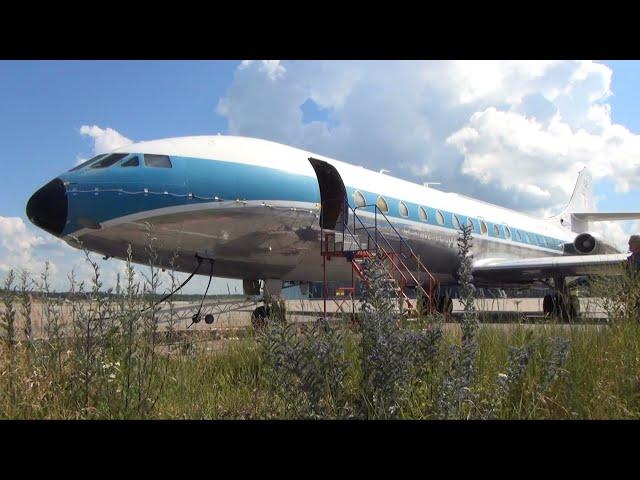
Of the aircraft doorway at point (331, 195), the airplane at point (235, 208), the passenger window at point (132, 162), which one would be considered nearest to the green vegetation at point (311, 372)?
the airplane at point (235, 208)

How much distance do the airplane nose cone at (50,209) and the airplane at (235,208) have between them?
16 mm

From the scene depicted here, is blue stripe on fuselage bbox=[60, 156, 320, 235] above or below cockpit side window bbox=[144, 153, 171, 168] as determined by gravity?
below

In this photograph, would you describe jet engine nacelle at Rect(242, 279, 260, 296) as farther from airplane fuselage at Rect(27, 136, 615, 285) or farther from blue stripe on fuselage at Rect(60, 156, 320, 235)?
blue stripe on fuselage at Rect(60, 156, 320, 235)

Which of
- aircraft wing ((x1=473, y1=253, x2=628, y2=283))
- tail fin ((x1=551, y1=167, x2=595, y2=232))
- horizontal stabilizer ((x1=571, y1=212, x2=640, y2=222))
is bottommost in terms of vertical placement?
aircraft wing ((x1=473, y1=253, x2=628, y2=283))

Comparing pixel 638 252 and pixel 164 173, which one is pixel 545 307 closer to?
pixel 638 252

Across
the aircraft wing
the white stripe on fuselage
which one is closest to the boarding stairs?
the white stripe on fuselage

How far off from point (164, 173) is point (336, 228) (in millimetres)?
3818

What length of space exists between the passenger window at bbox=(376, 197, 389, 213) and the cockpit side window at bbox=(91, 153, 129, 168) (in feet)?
18.7

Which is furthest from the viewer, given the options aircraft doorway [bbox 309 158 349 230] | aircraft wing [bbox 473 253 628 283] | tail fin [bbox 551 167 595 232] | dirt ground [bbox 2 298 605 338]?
tail fin [bbox 551 167 595 232]

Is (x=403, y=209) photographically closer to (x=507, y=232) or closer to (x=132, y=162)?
(x=132, y=162)

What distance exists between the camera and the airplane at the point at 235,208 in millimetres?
8359

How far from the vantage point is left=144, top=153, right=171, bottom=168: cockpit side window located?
898cm

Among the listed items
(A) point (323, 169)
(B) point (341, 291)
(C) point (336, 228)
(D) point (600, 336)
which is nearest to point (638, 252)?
(D) point (600, 336)
